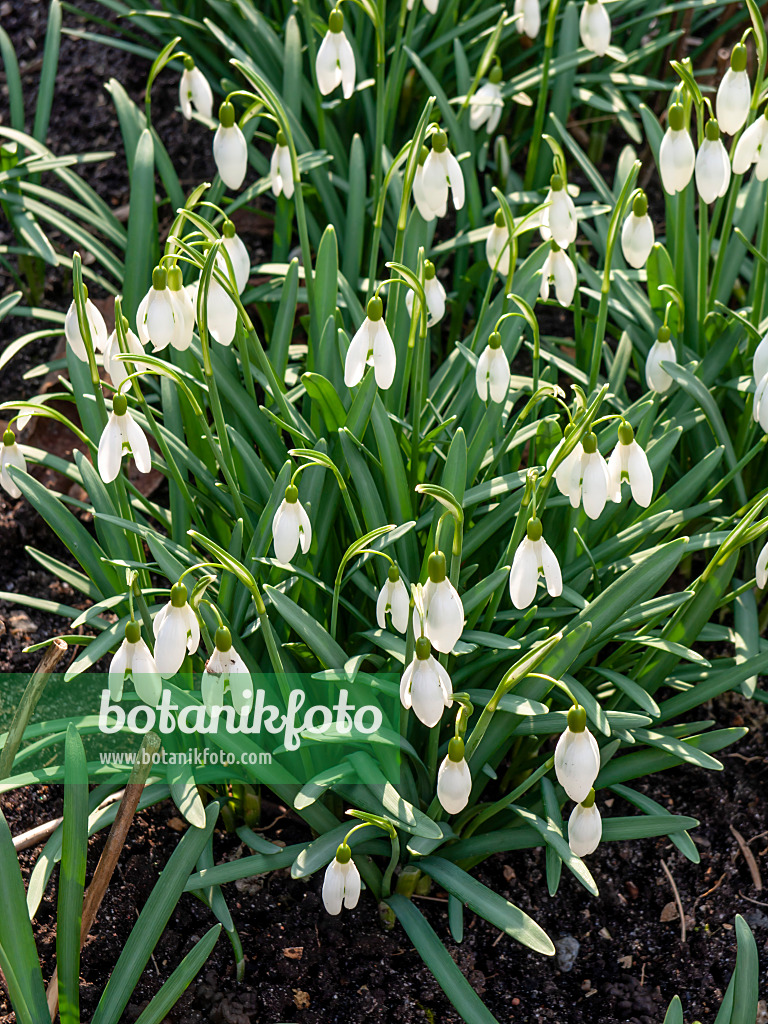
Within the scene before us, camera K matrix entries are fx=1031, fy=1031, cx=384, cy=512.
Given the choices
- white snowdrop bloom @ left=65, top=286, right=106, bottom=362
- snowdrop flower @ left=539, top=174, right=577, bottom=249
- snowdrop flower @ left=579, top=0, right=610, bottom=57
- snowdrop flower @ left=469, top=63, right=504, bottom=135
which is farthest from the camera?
snowdrop flower @ left=469, top=63, right=504, bottom=135

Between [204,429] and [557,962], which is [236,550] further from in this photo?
[557,962]

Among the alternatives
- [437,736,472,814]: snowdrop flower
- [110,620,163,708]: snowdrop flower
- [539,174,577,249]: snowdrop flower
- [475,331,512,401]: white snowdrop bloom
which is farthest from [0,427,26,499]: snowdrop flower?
[539,174,577,249]: snowdrop flower

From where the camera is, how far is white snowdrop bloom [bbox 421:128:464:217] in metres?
1.86

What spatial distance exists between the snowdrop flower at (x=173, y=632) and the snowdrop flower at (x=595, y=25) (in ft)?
5.39

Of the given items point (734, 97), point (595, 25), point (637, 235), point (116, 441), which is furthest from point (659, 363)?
point (116, 441)

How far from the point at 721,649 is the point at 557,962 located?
2.98 ft

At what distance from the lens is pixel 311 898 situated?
6.76ft

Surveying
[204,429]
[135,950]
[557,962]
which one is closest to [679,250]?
[204,429]

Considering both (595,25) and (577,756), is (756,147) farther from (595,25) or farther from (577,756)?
(577,756)

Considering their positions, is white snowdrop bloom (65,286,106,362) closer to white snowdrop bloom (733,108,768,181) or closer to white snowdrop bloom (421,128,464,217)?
white snowdrop bloom (421,128,464,217)

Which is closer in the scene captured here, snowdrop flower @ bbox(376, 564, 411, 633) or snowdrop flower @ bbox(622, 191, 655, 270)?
snowdrop flower @ bbox(376, 564, 411, 633)

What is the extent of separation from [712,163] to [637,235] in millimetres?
185

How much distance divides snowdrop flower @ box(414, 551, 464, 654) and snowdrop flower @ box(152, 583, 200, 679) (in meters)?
0.34

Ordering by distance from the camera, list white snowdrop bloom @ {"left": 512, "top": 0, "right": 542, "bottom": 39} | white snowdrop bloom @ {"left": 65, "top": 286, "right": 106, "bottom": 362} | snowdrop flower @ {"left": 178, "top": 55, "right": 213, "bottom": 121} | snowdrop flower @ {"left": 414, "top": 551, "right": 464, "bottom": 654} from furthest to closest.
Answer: white snowdrop bloom @ {"left": 512, "top": 0, "right": 542, "bottom": 39}, snowdrop flower @ {"left": 178, "top": 55, "right": 213, "bottom": 121}, white snowdrop bloom @ {"left": 65, "top": 286, "right": 106, "bottom": 362}, snowdrop flower @ {"left": 414, "top": 551, "right": 464, "bottom": 654}
